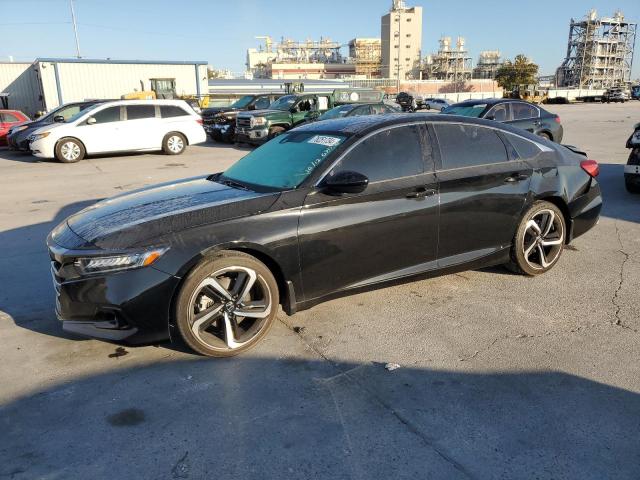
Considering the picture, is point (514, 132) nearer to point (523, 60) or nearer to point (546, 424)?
point (546, 424)

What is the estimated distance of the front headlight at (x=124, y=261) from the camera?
323cm

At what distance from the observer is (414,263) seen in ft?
13.7

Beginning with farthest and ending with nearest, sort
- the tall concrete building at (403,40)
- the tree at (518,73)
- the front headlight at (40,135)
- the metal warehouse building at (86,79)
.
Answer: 1. the tall concrete building at (403,40)
2. the tree at (518,73)
3. the metal warehouse building at (86,79)
4. the front headlight at (40,135)

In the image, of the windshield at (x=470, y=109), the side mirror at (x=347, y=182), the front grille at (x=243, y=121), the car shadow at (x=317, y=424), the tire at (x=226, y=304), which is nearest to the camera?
the car shadow at (x=317, y=424)

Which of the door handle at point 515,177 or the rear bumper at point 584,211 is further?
the rear bumper at point 584,211

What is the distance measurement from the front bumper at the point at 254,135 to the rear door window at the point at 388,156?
40.4ft

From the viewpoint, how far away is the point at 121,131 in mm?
14562

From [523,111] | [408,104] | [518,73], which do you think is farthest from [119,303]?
[518,73]

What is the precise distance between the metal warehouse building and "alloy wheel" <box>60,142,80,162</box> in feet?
72.7

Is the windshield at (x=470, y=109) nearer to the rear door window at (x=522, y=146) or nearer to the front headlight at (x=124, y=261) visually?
the rear door window at (x=522, y=146)

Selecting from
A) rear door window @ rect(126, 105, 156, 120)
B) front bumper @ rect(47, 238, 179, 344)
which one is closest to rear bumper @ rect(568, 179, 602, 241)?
front bumper @ rect(47, 238, 179, 344)

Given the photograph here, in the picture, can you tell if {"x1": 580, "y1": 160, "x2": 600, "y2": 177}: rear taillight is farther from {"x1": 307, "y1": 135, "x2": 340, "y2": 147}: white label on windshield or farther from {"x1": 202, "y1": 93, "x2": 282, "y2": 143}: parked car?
{"x1": 202, "y1": 93, "x2": 282, "y2": 143}: parked car

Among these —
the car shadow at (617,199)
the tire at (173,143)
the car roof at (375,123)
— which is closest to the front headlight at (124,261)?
the car roof at (375,123)

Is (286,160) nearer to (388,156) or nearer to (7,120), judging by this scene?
(388,156)
